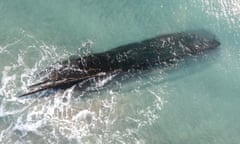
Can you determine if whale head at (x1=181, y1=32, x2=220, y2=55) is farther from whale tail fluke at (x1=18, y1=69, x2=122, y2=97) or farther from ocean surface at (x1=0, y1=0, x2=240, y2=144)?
whale tail fluke at (x1=18, y1=69, x2=122, y2=97)

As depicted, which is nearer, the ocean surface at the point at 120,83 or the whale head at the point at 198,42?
the ocean surface at the point at 120,83

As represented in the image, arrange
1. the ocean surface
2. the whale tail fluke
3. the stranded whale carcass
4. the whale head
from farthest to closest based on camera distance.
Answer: the whale head < the stranded whale carcass < the whale tail fluke < the ocean surface

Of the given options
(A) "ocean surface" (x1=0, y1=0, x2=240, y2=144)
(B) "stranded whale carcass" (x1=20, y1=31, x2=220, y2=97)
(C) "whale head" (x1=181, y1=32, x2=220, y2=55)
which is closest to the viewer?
(A) "ocean surface" (x1=0, y1=0, x2=240, y2=144)

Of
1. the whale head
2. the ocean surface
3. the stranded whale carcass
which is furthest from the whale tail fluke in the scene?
the whale head

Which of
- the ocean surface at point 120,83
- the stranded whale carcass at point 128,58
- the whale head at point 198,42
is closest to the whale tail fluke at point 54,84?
the stranded whale carcass at point 128,58

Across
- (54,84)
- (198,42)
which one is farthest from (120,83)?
(198,42)

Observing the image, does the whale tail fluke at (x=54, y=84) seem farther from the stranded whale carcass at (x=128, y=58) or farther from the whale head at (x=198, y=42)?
the whale head at (x=198, y=42)

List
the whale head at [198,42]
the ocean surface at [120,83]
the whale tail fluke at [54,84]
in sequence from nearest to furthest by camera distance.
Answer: the ocean surface at [120,83]
the whale tail fluke at [54,84]
the whale head at [198,42]
